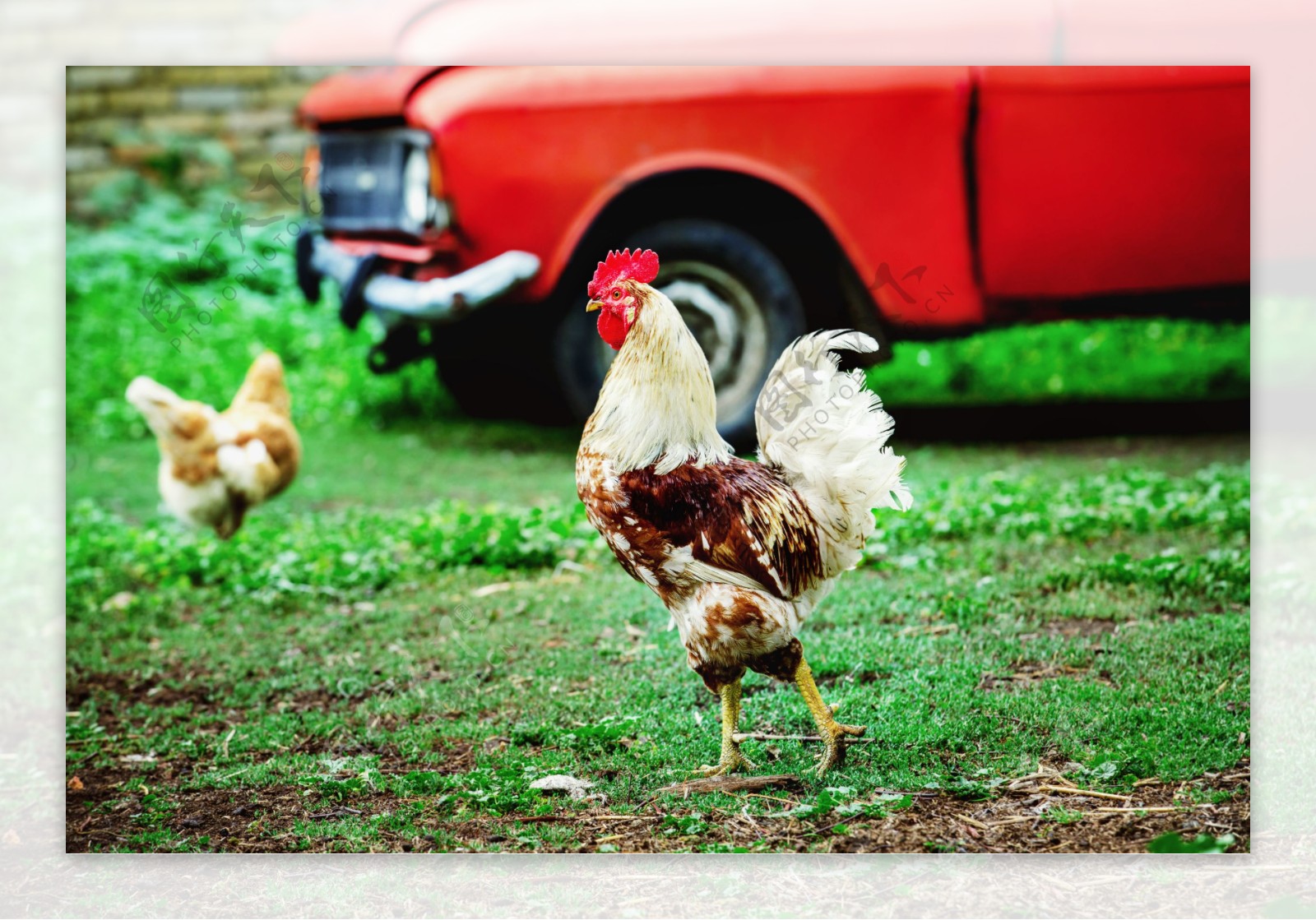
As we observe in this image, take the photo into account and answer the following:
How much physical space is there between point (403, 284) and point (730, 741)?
5.62 feet

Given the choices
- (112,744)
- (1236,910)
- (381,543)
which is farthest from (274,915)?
(1236,910)

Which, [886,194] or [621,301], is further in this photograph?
[886,194]

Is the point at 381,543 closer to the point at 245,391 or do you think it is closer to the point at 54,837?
the point at 245,391

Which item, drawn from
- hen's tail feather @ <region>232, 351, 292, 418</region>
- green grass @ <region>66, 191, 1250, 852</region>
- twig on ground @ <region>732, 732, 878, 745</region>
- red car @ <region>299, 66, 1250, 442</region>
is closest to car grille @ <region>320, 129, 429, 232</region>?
red car @ <region>299, 66, 1250, 442</region>

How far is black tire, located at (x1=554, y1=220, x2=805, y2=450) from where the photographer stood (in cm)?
369

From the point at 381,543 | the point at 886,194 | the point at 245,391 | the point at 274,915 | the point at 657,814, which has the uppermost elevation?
the point at 886,194

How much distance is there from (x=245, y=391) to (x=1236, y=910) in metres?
3.21

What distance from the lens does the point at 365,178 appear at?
3779mm

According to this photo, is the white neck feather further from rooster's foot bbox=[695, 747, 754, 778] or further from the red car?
the red car

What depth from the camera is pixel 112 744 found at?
334cm

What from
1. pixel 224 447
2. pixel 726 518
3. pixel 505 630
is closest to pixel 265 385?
pixel 224 447

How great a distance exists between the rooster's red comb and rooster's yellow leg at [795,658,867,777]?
0.95 meters

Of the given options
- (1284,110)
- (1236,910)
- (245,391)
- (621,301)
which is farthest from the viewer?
(245,391)

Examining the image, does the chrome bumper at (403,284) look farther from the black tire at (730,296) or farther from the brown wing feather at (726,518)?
the brown wing feather at (726,518)
